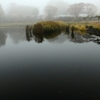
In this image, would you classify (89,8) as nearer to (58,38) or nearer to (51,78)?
(58,38)

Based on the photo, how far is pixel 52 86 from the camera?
551cm

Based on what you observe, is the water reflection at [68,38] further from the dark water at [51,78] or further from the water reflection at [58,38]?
the dark water at [51,78]

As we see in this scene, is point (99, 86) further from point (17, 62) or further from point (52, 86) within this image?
point (17, 62)

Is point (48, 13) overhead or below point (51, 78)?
overhead

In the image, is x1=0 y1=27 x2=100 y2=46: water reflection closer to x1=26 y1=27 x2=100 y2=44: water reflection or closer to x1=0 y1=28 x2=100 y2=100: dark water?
x1=26 y1=27 x2=100 y2=44: water reflection

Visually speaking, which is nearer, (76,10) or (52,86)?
(52,86)

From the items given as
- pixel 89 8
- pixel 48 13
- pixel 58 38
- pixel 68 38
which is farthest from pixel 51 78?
pixel 89 8

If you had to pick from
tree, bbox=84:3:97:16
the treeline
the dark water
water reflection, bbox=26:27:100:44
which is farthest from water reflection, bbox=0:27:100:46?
tree, bbox=84:3:97:16

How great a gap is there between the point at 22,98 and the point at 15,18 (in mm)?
63663

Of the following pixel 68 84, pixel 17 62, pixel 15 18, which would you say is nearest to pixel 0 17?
pixel 15 18

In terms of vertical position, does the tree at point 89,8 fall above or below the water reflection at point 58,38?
above

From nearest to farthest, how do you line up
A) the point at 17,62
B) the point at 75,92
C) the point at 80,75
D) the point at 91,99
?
the point at 91,99
the point at 75,92
the point at 80,75
the point at 17,62

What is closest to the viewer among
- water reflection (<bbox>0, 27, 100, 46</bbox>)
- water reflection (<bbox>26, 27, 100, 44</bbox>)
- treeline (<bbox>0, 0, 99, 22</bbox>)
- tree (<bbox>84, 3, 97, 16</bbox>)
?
water reflection (<bbox>26, 27, 100, 44</bbox>)

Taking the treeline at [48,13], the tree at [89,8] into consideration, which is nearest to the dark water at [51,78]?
the treeline at [48,13]
